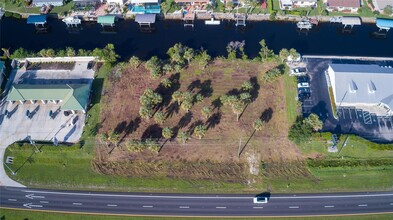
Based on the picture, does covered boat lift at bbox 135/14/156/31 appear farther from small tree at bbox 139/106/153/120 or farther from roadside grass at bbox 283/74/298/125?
roadside grass at bbox 283/74/298/125

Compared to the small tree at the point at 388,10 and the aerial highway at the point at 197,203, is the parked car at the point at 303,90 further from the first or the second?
the small tree at the point at 388,10

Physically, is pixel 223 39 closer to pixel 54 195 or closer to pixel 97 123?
pixel 97 123

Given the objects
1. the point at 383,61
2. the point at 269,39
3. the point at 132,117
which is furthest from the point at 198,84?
the point at 383,61

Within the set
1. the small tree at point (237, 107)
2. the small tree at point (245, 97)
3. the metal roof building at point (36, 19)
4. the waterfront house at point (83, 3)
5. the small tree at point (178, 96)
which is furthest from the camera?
the waterfront house at point (83, 3)

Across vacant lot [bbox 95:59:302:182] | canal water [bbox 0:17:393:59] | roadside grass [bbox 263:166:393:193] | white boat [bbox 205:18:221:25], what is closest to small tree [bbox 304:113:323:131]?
vacant lot [bbox 95:59:302:182]

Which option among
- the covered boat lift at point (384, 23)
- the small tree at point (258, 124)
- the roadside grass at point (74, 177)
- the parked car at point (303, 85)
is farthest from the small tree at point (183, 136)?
the covered boat lift at point (384, 23)

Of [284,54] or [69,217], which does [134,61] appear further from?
[69,217]

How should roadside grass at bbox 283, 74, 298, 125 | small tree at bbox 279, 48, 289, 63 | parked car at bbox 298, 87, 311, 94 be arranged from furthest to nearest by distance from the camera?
small tree at bbox 279, 48, 289, 63 < parked car at bbox 298, 87, 311, 94 < roadside grass at bbox 283, 74, 298, 125

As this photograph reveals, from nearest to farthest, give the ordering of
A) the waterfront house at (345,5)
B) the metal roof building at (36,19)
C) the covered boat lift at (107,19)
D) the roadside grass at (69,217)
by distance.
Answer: the roadside grass at (69,217)
the covered boat lift at (107,19)
the metal roof building at (36,19)
the waterfront house at (345,5)
